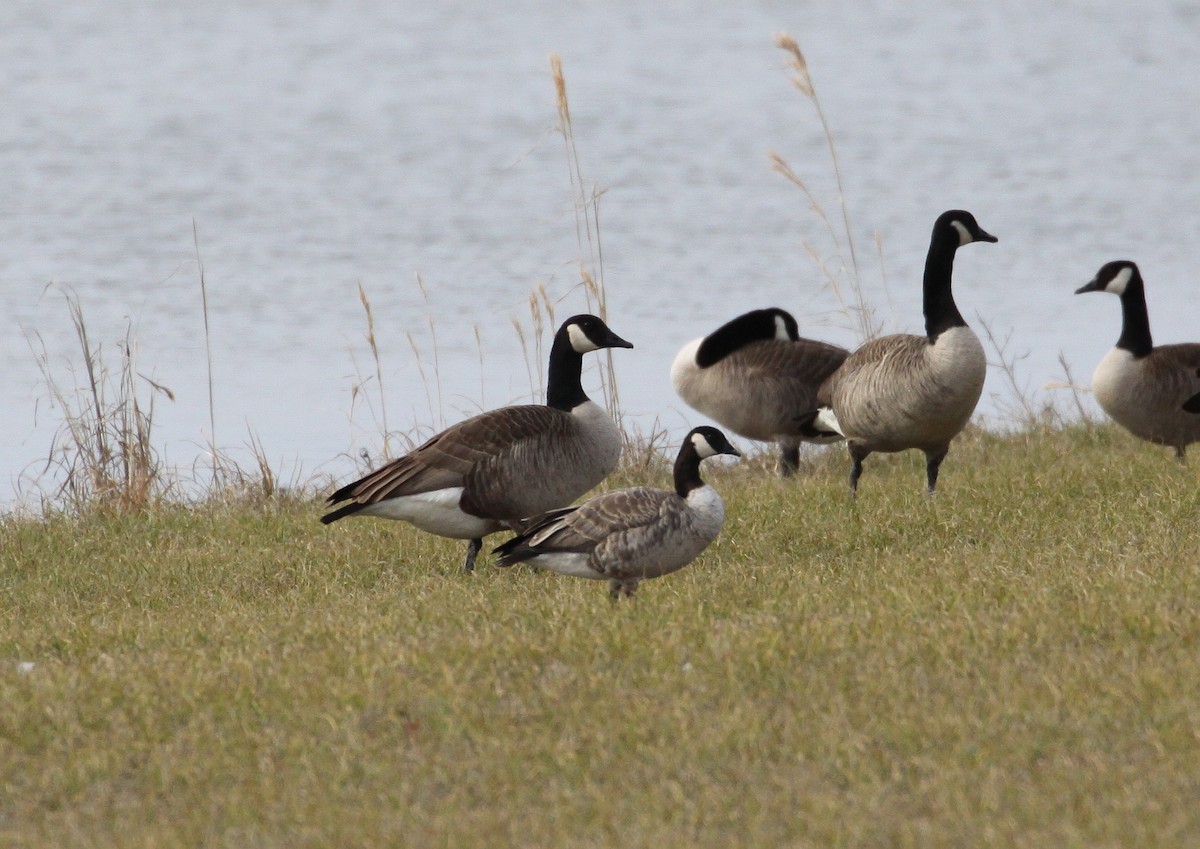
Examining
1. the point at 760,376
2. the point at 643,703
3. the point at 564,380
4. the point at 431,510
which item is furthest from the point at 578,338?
the point at 643,703

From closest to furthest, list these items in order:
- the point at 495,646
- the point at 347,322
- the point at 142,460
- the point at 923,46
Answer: the point at 495,646 → the point at 142,460 → the point at 347,322 → the point at 923,46

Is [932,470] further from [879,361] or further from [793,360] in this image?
[793,360]

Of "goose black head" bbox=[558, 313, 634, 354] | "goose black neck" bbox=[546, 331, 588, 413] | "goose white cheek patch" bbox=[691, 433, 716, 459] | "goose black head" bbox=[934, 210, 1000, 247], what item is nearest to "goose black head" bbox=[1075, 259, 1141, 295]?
"goose black head" bbox=[934, 210, 1000, 247]

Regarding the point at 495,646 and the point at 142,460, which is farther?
the point at 142,460

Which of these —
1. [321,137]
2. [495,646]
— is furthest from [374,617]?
[321,137]

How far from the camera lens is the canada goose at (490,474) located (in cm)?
836

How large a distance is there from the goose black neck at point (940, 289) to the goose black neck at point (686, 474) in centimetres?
298

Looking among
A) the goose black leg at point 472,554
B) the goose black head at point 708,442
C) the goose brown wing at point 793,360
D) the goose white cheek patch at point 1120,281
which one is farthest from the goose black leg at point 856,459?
the goose black leg at point 472,554

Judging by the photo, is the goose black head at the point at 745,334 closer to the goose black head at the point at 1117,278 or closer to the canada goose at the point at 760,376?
the canada goose at the point at 760,376

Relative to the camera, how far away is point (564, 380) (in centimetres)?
950

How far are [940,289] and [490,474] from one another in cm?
362

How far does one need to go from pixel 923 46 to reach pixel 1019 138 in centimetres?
1097

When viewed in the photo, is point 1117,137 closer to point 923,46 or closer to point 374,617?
point 923,46

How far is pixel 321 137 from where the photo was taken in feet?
91.8
